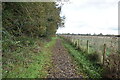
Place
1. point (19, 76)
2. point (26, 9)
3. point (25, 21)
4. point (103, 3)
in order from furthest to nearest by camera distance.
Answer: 1. point (103, 3)
2. point (25, 21)
3. point (26, 9)
4. point (19, 76)

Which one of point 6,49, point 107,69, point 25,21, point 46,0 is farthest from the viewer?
point 46,0

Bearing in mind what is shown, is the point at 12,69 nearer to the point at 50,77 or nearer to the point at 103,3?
the point at 50,77

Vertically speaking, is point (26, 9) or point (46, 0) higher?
point (46, 0)

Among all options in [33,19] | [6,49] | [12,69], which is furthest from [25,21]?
[12,69]

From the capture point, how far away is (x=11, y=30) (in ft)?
28.4

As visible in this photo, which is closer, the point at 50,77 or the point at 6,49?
the point at 50,77

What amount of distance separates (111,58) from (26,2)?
5.63 metres

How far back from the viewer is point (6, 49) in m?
6.97

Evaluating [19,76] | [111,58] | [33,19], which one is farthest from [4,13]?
[111,58]

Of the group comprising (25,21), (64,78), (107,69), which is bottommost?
(64,78)

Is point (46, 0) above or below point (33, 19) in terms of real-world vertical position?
above

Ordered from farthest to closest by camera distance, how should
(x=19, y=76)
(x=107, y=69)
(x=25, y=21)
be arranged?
(x=25, y=21)
(x=107, y=69)
(x=19, y=76)

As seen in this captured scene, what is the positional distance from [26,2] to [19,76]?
14.8 ft

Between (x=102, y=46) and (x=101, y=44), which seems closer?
(x=102, y=46)
